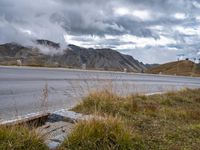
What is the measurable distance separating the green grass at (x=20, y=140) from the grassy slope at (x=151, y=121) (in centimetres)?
173

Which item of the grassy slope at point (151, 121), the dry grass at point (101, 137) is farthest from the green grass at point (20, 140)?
the grassy slope at point (151, 121)

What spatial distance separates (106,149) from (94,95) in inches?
141

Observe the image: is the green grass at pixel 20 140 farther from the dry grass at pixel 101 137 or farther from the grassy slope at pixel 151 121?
the grassy slope at pixel 151 121

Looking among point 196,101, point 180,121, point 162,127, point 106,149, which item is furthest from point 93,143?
point 196,101

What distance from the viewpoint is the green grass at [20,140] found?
5531 millimetres

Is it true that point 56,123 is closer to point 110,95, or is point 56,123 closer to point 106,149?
point 106,149

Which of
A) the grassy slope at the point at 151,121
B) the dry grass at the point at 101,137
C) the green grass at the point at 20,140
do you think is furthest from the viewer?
the grassy slope at the point at 151,121

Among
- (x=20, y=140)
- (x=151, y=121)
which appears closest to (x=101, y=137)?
(x=20, y=140)

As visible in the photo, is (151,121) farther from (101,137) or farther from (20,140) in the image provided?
(20,140)

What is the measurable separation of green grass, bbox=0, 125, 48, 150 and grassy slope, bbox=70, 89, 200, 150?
5.69ft

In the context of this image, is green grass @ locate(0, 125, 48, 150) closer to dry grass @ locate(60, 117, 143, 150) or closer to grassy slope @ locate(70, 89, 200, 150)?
dry grass @ locate(60, 117, 143, 150)

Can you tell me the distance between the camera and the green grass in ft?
18.1

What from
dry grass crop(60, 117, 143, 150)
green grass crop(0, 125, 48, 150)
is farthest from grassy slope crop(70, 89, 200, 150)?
green grass crop(0, 125, 48, 150)

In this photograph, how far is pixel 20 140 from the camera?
564 cm
